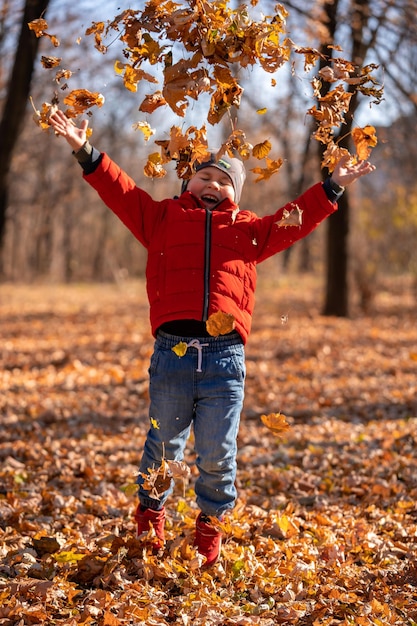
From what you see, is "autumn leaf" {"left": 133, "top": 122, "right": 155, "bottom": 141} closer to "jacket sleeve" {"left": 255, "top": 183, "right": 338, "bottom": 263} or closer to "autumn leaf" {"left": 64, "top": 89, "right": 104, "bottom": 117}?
"autumn leaf" {"left": 64, "top": 89, "right": 104, "bottom": 117}

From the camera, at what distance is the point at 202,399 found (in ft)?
9.78

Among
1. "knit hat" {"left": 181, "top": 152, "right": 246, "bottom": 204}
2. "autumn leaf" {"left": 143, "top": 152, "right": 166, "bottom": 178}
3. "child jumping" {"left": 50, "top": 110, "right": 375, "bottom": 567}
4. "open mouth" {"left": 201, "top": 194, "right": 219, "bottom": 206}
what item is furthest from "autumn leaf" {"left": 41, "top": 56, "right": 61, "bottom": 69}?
"open mouth" {"left": 201, "top": 194, "right": 219, "bottom": 206}

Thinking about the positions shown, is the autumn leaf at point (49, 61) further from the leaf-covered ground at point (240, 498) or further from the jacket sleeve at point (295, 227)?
the leaf-covered ground at point (240, 498)

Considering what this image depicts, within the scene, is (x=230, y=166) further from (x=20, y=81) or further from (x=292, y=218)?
(x=20, y=81)

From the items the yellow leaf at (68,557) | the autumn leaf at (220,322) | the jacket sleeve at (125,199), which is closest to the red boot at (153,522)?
the yellow leaf at (68,557)

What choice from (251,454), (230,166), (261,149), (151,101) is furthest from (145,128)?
(251,454)

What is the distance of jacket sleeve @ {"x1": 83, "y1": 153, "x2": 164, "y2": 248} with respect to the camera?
297 centimetres

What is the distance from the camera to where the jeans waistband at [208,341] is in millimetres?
2949

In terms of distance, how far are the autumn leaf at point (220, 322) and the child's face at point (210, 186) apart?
0.56 metres

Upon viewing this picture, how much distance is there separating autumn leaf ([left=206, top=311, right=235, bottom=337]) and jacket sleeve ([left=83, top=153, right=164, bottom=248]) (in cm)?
54

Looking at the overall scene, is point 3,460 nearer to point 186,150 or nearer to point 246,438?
point 246,438

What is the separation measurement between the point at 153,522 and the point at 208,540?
279mm

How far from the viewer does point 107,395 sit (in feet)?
22.9

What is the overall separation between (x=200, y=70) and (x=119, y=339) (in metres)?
7.59
